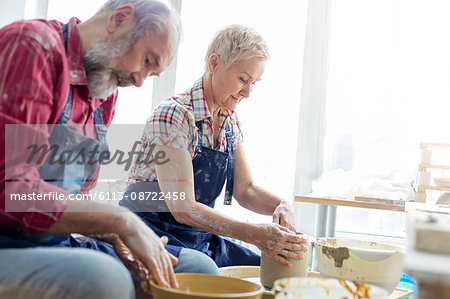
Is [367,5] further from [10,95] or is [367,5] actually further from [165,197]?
[10,95]

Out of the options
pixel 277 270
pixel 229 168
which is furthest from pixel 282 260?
pixel 229 168

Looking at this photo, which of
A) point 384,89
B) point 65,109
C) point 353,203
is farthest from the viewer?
point 384,89

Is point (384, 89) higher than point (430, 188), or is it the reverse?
point (384, 89)

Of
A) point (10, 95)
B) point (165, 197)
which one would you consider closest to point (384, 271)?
point (165, 197)

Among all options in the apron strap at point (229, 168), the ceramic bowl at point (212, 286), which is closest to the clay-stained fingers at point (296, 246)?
the ceramic bowl at point (212, 286)

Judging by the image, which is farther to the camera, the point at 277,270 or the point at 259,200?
the point at 259,200

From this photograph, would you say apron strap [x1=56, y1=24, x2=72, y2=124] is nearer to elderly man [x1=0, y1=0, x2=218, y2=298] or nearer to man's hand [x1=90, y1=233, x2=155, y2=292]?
elderly man [x1=0, y1=0, x2=218, y2=298]

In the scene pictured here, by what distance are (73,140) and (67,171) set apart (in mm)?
78

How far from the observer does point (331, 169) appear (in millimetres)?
2654

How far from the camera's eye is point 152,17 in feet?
3.89

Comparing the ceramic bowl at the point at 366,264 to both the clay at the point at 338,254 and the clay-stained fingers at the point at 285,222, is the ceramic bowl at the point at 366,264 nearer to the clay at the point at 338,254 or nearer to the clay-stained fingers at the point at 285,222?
the clay at the point at 338,254

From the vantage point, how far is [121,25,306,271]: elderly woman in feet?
5.10

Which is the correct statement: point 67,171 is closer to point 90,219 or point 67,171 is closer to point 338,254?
point 90,219

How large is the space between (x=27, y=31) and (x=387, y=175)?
1.92 meters
